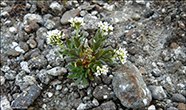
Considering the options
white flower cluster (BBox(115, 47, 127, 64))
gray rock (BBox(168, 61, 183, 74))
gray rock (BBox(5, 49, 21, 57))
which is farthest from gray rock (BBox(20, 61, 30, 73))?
gray rock (BBox(168, 61, 183, 74))

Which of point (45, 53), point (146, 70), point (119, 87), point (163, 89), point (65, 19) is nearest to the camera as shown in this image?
point (119, 87)

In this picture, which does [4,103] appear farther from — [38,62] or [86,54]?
[86,54]

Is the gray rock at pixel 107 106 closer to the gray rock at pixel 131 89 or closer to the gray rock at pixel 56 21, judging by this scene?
the gray rock at pixel 131 89

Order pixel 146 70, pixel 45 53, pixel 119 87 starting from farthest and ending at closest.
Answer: pixel 45 53
pixel 146 70
pixel 119 87

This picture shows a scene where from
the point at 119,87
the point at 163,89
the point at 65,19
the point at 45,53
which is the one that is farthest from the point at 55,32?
the point at 163,89

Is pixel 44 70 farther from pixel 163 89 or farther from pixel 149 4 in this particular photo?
pixel 149 4

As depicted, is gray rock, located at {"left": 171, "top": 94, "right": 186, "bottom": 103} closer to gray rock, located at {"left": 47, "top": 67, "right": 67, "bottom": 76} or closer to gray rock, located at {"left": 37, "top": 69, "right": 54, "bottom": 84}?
gray rock, located at {"left": 47, "top": 67, "right": 67, "bottom": 76}
